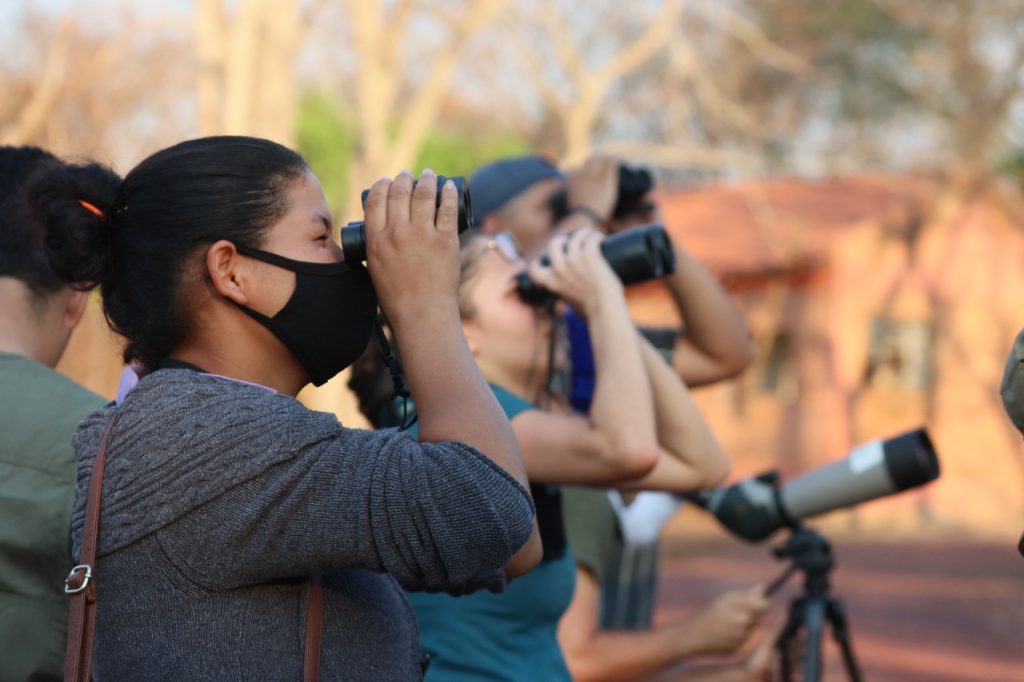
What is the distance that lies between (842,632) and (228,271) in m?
2.32

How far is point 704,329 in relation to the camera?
11.1 feet

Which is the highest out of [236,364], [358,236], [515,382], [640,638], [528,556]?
[515,382]

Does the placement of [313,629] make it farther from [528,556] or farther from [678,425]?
[678,425]

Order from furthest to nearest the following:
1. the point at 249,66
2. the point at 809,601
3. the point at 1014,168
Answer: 1. the point at 1014,168
2. the point at 249,66
3. the point at 809,601

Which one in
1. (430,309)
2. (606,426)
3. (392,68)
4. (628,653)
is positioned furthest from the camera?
(392,68)

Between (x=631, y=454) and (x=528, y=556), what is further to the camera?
(x=631, y=454)

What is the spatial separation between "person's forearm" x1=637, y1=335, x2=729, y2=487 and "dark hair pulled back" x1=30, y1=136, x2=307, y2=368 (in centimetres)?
115

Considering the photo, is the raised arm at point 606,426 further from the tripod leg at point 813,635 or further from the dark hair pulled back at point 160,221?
the tripod leg at point 813,635

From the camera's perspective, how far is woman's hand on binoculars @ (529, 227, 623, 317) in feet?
8.71

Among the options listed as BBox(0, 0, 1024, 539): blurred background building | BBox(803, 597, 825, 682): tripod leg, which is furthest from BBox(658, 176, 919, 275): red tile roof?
BBox(803, 597, 825, 682): tripod leg

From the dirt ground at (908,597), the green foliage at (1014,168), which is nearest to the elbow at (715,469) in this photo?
the dirt ground at (908,597)

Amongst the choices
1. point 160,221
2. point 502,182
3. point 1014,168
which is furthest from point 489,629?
point 1014,168

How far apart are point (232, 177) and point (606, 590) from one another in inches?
92.5

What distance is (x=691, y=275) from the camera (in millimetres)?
3303
